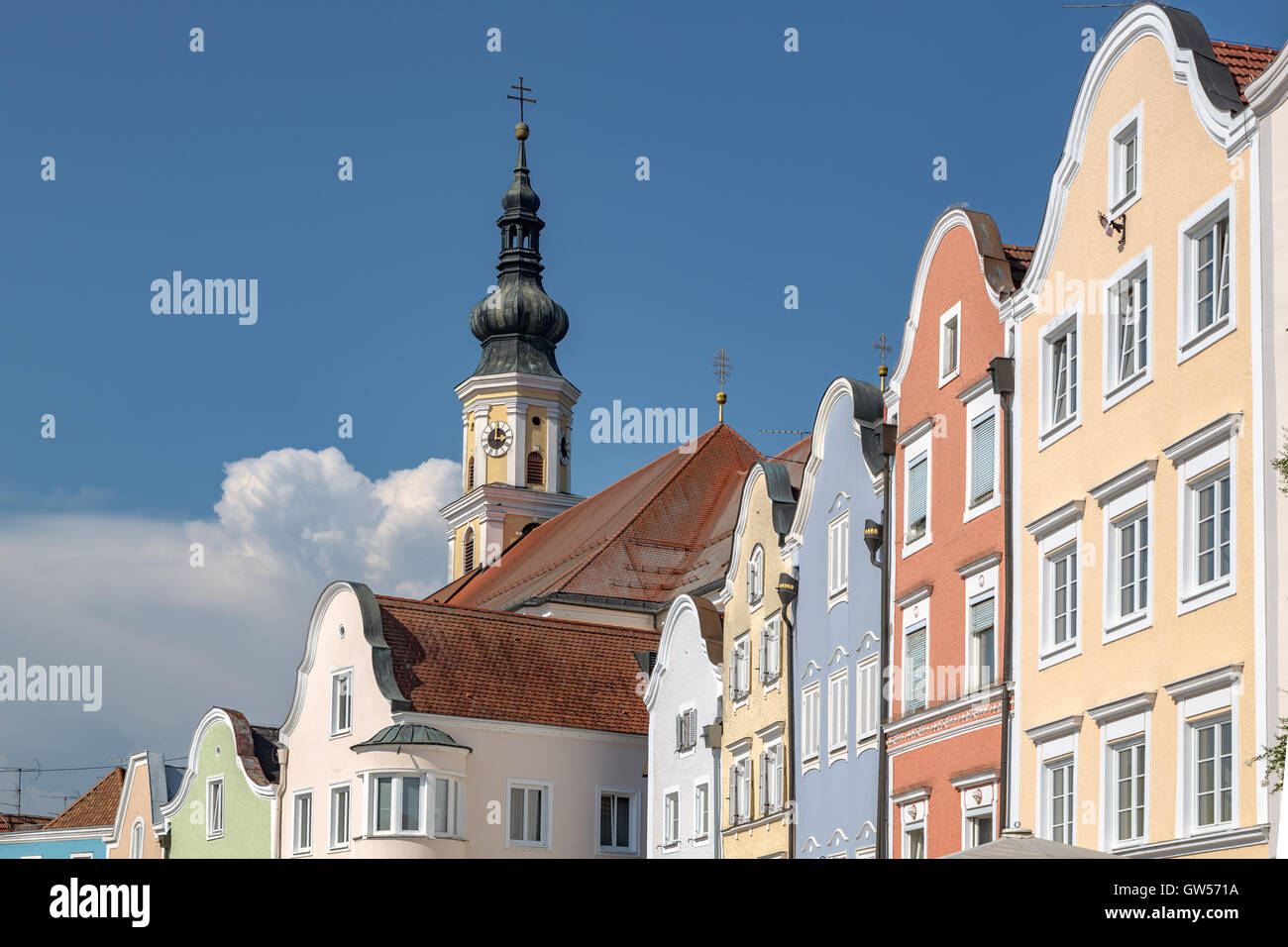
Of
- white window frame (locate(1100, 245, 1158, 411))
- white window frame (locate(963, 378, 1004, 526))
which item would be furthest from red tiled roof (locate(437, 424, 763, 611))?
white window frame (locate(1100, 245, 1158, 411))

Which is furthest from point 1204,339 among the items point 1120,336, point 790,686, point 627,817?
point 627,817

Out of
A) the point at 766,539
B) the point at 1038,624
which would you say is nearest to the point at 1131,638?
the point at 1038,624

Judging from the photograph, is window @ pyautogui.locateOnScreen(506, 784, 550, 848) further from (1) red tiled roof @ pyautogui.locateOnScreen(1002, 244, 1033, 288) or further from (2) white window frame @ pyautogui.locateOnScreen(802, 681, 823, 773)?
(1) red tiled roof @ pyautogui.locateOnScreen(1002, 244, 1033, 288)

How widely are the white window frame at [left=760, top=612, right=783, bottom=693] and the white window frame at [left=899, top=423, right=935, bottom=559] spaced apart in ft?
22.8

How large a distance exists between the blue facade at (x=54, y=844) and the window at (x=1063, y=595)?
1849 inches

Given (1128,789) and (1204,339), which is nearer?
(1204,339)

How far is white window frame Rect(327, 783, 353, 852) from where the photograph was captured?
158ft

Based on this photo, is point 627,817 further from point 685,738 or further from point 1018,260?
point 1018,260

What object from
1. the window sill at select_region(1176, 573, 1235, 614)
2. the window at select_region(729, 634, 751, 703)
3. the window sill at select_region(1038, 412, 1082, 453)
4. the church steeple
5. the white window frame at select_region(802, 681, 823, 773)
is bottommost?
the white window frame at select_region(802, 681, 823, 773)

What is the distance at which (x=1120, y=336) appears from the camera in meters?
24.6

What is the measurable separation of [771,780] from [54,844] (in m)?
39.6

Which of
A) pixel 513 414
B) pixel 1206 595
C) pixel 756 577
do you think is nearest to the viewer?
pixel 1206 595

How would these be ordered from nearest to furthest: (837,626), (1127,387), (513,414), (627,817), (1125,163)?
(1127,387)
(1125,163)
(837,626)
(627,817)
(513,414)

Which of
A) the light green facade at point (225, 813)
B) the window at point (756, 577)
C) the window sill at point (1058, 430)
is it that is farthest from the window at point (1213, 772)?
the light green facade at point (225, 813)
